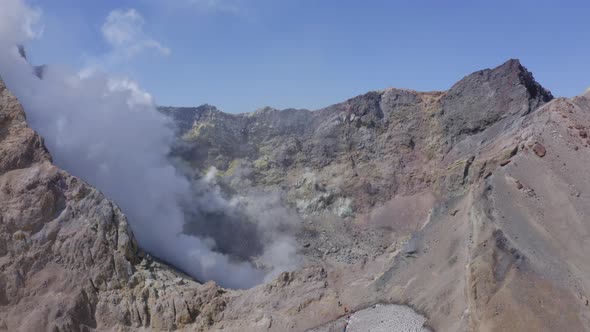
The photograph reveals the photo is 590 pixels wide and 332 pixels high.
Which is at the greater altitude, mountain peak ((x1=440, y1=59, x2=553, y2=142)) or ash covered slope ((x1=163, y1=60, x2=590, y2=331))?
mountain peak ((x1=440, y1=59, x2=553, y2=142))

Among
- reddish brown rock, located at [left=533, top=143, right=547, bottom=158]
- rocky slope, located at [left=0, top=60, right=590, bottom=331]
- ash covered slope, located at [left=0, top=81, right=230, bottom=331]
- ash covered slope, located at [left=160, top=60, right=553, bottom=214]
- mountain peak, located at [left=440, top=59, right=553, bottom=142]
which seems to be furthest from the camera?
ash covered slope, located at [left=160, top=60, right=553, bottom=214]

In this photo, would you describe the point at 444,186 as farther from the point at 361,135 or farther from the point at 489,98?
the point at 361,135

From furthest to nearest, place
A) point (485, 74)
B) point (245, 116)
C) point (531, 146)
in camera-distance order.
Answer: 1. point (245, 116)
2. point (485, 74)
3. point (531, 146)

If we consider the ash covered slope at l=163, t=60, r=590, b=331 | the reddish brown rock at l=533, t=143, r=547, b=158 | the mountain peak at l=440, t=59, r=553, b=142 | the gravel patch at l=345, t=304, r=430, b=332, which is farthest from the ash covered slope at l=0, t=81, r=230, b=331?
the mountain peak at l=440, t=59, r=553, b=142

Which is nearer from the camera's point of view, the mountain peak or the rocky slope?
the rocky slope

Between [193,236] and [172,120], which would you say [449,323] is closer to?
[193,236]

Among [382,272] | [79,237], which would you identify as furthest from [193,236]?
[382,272]

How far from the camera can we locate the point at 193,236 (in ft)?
174

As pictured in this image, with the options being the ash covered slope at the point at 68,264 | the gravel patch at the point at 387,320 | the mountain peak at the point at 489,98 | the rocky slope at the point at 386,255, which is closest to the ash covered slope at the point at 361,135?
the mountain peak at the point at 489,98

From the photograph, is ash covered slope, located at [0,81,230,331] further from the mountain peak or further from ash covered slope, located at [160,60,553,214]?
the mountain peak

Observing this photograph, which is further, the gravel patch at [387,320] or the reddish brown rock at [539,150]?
the reddish brown rock at [539,150]

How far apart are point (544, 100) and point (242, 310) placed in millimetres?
35399

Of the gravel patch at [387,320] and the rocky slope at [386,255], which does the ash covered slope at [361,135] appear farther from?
the gravel patch at [387,320]

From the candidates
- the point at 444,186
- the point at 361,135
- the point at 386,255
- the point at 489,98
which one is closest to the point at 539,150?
the point at 386,255
